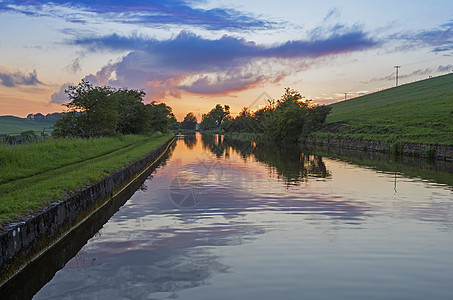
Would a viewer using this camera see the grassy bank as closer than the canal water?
No

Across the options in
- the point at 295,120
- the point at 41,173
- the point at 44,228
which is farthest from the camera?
the point at 295,120

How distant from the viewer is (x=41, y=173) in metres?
16.1

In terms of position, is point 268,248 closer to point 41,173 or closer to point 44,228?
point 44,228

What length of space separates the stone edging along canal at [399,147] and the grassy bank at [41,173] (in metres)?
26.2

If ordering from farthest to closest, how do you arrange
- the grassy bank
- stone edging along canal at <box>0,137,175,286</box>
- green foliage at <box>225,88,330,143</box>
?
green foliage at <box>225,88,330,143</box>
the grassy bank
stone edging along canal at <box>0,137,175,286</box>

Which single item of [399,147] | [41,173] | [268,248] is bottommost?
[268,248]

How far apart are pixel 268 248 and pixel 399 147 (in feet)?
108

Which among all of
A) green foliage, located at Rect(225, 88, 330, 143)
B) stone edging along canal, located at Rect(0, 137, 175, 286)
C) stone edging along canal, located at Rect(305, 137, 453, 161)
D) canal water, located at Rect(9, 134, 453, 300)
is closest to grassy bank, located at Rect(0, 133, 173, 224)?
stone edging along canal, located at Rect(0, 137, 175, 286)

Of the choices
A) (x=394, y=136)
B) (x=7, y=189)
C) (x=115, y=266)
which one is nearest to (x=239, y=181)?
(x=7, y=189)

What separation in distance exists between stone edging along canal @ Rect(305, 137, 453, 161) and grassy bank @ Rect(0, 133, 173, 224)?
2617 cm

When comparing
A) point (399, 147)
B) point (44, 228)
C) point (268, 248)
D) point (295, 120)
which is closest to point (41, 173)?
point (44, 228)

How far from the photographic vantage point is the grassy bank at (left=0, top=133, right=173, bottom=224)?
8656 mm

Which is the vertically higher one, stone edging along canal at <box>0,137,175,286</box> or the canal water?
stone edging along canal at <box>0,137,175,286</box>

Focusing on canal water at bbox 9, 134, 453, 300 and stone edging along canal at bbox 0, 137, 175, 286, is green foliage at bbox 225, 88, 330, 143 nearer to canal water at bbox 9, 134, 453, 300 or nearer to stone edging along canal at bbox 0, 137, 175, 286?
canal water at bbox 9, 134, 453, 300
